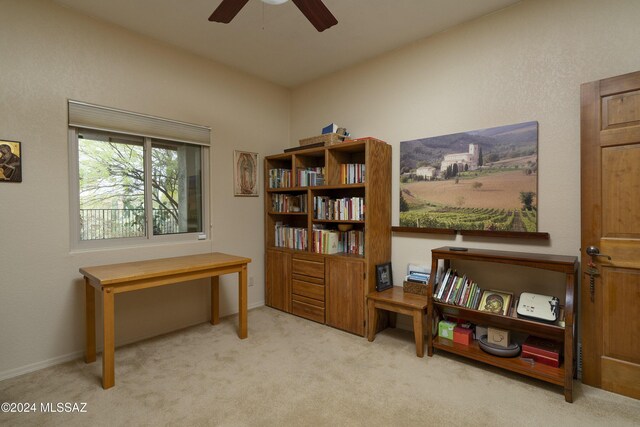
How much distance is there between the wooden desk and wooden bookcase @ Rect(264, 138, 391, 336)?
0.76 m

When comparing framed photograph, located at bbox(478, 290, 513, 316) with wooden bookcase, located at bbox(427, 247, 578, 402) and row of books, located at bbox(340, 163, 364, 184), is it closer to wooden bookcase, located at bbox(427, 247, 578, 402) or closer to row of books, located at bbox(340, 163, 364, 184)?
wooden bookcase, located at bbox(427, 247, 578, 402)

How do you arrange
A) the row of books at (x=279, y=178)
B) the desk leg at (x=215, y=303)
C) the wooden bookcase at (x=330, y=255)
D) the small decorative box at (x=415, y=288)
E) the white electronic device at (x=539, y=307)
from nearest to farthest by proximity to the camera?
the white electronic device at (x=539, y=307), the small decorative box at (x=415, y=288), the wooden bookcase at (x=330, y=255), the desk leg at (x=215, y=303), the row of books at (x=279, y=178)

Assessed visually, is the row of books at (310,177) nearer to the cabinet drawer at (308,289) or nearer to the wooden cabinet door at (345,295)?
the wooden cabinet door at (345,295)

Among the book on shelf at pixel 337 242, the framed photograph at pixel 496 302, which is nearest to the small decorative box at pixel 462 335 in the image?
the framed photograph at pixel 496 302

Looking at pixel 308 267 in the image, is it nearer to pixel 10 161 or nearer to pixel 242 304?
pixel 242 304

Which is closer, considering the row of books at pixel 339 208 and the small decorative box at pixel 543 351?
the small decorative box at pixel 543 351

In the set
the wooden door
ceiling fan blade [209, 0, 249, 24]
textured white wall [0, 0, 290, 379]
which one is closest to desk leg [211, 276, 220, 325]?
textured white wall [0, 0, 290, 379]

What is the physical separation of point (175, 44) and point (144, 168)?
1.25 m

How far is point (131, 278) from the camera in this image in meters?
2.23

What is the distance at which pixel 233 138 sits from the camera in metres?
3.64

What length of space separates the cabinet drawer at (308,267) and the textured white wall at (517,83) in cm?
77

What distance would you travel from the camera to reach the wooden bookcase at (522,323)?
1.98m

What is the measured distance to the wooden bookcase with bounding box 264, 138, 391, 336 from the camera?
9.71ft

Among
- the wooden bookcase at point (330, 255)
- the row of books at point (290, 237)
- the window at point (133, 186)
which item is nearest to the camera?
the window at point (133, 186)
